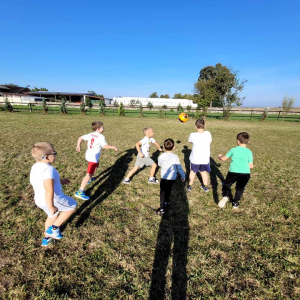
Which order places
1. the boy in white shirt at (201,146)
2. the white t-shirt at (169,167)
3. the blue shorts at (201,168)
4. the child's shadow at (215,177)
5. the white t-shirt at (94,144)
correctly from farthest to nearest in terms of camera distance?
the child's shadow at (215,177) < the blue shorts at (201,168) < the boy in white shirt at (201,146) < the white t-shirt at (94,144) < the white t-shirt at (169,167)

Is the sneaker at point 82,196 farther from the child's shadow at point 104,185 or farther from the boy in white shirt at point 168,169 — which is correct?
the boy in white shirt at point 168,169

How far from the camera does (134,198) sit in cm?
417

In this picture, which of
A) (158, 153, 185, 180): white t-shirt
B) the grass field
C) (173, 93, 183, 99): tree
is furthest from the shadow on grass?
(173, 93, 183, 99): tree

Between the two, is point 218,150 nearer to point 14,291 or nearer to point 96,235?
point 96,235

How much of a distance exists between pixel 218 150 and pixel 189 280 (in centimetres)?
765

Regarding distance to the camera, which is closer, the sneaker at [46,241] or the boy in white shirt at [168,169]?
the sneaker at [46,241]

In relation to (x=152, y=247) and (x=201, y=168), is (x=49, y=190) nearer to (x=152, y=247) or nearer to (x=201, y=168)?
(x=152, y=247)

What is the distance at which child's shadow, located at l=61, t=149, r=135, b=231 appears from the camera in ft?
11.4

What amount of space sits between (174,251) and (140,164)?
93.3 inches

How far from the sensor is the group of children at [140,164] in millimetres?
2178

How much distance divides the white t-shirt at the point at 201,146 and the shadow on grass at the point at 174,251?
3.51 feet

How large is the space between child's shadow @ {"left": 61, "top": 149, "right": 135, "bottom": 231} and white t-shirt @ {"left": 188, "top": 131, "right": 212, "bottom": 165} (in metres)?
2.31

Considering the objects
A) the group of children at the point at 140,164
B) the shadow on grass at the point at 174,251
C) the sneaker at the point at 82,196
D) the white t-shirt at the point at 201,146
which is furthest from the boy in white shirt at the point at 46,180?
the white t-shirt at the point at 201,146

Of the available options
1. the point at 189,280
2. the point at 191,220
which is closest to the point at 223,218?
the point at 191,220
